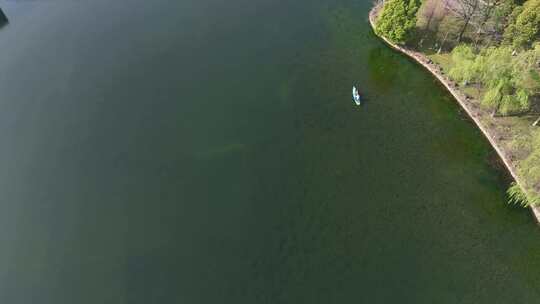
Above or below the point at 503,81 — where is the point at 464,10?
above

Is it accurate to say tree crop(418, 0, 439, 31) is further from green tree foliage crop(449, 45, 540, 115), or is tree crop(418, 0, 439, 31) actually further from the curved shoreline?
green tree foliage crop(449, 45, 540, 115)

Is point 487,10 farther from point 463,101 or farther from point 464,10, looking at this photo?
point 463,101

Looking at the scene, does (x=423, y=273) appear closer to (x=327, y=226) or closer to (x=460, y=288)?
(x=460, y=288)

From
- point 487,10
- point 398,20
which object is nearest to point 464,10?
point 487,10

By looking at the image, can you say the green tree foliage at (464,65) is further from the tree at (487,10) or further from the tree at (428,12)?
the tree at (428,12)

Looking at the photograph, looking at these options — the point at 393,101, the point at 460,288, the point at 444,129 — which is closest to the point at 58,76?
the point at 393,101
